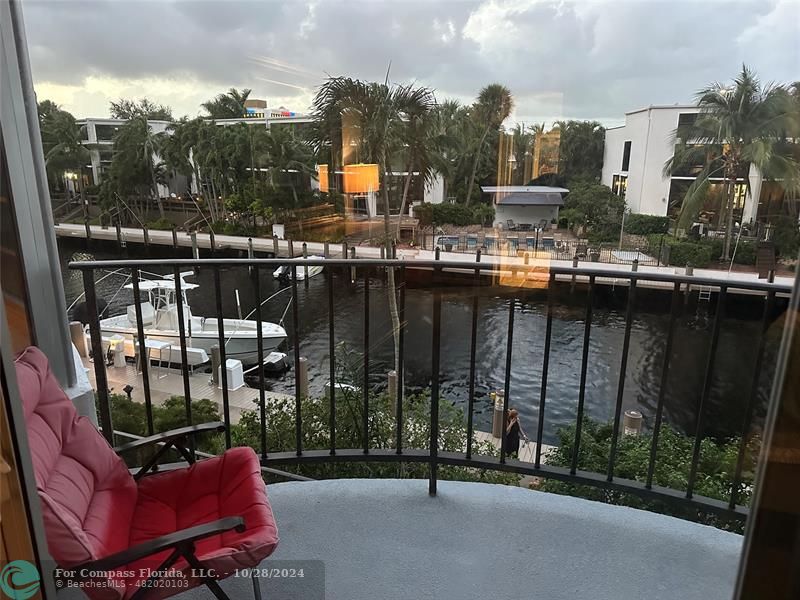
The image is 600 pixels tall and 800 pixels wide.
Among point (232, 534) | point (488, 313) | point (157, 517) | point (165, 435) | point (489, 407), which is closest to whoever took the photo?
point (232, 534)

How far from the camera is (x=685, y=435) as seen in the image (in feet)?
9.87

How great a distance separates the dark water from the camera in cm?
192

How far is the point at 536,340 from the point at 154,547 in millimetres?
3211

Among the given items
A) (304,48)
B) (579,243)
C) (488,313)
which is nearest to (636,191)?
(579,243)

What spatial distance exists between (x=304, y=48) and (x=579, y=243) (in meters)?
1.87

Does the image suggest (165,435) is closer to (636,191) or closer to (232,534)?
(232,534)

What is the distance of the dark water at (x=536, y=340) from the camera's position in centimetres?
192

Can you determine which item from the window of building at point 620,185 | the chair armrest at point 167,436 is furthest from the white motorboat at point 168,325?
the window of building at point 620,185

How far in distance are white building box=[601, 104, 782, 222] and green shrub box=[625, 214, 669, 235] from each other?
24 mm

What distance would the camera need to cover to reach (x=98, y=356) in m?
2.08

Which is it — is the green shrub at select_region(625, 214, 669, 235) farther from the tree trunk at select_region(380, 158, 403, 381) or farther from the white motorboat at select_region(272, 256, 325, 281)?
the white motorboat at select_region(272, 256, 325, 281)

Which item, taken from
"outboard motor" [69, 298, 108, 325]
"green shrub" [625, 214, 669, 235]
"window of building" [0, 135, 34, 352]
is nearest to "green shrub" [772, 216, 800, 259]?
"green shrub" [625, 214, 669, 235]

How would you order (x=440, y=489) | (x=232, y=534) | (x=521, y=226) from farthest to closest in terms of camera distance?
(x=521, y=226), (x=440, y=489), (x=232, y=534)

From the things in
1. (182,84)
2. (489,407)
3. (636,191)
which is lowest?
(489,407)
